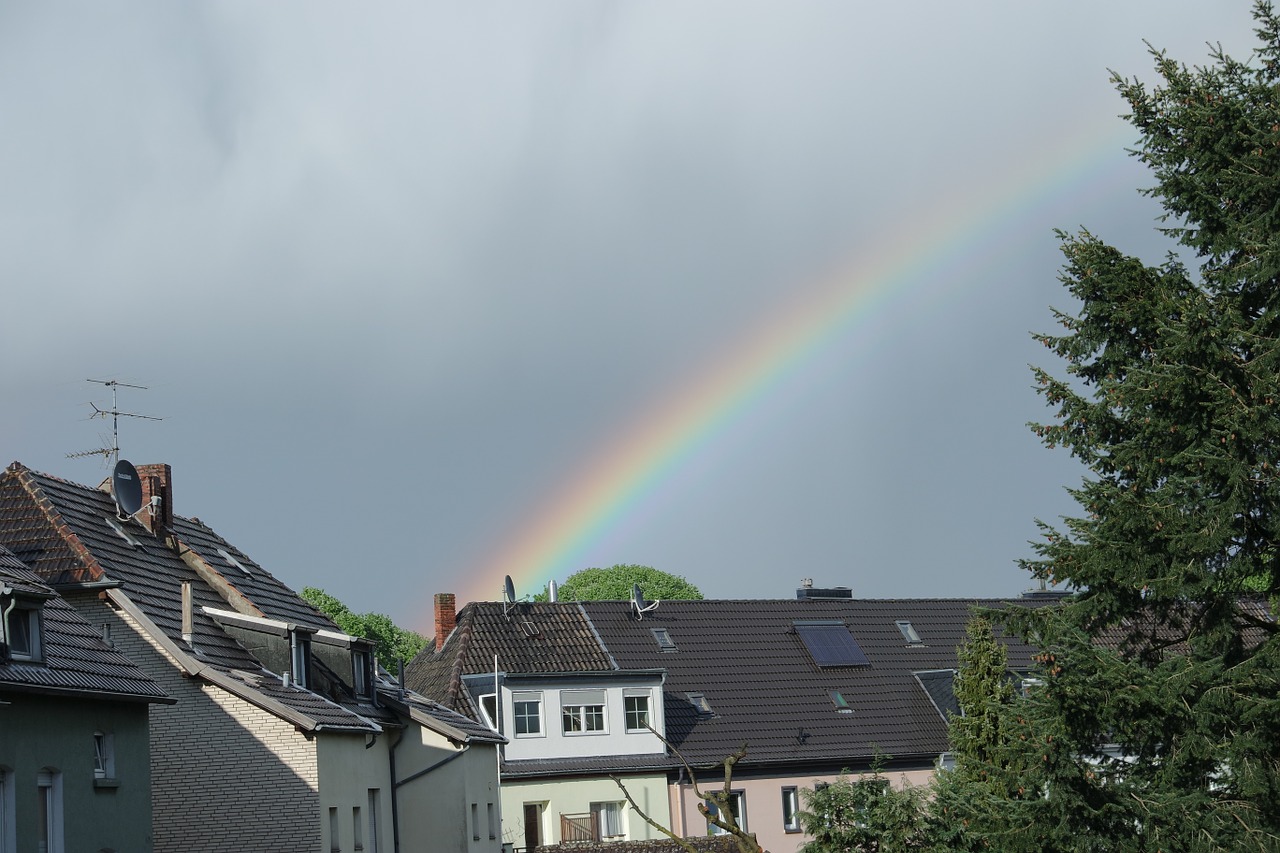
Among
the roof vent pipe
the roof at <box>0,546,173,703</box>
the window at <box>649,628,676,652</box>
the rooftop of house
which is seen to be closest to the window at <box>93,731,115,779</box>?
the roof at <box>0,546,173,703</box>

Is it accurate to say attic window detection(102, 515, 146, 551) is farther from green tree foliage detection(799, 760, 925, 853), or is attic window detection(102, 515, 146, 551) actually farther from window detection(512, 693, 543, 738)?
green tree foliage detection(799, 760, 925, 853)

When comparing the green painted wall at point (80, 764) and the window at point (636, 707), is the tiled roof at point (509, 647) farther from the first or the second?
the green painted wall at point (80, 764)

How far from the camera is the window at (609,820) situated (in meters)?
47.3

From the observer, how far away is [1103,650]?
68.2 feet

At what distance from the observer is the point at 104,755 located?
23.2 metres

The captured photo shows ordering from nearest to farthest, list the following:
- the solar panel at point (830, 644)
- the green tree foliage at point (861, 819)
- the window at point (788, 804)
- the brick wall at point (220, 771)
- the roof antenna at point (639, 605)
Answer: the green tree foliage at point (861, 819)
the brick wall at point (220, 771)
the window at point (788, 804)
the roof antenna at point (639, 605)
the solar panel at point (830, 644)

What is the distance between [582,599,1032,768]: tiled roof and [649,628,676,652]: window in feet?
0.59

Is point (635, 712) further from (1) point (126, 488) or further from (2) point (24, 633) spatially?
(2) point (24, 633)

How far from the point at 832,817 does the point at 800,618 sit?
41592mm

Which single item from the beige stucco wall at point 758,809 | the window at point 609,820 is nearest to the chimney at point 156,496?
the window at point 609,820

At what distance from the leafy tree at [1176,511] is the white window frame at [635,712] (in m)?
26.3

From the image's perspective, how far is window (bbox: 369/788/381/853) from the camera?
3268cm

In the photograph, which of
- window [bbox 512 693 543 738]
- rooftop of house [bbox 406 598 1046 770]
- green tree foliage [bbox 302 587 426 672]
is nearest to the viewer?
window [bbox 512 693 543 738]

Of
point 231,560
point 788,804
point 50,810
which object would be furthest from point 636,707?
point 50,810
